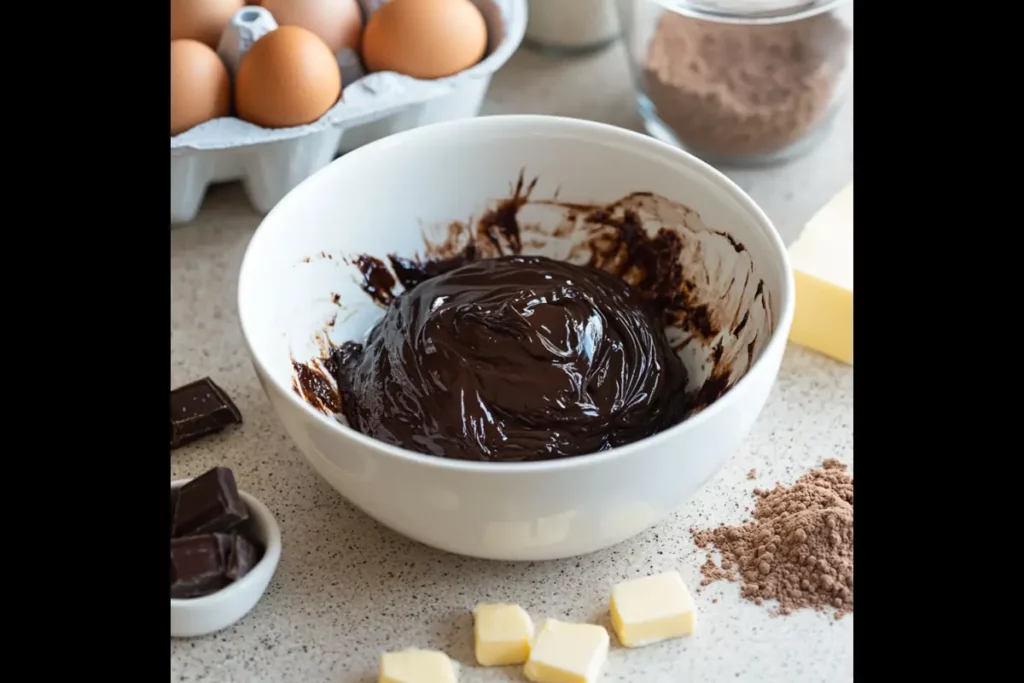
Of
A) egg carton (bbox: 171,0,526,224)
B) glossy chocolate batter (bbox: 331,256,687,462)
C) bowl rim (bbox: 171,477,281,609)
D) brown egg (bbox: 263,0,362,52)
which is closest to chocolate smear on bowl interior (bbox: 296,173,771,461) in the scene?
glossy chocolate batter (bbox: 331,256,687,462)

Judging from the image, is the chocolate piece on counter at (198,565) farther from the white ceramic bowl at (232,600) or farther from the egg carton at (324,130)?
the egg carton at (324,130)

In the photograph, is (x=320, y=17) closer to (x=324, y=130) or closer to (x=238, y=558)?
(x=324, y=130)

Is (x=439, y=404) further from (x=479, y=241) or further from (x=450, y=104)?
(x=450, y=104)

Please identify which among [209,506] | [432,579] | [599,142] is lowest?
[432,579]

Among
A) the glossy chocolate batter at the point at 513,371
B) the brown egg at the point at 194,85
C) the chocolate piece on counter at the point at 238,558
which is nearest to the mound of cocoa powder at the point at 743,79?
the glossy chocolate batter at the point at 513,371

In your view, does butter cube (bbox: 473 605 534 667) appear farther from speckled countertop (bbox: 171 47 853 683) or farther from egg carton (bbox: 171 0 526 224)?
egg carton (bbox: 171 0 526 224)

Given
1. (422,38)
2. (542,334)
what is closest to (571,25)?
(422,38)
